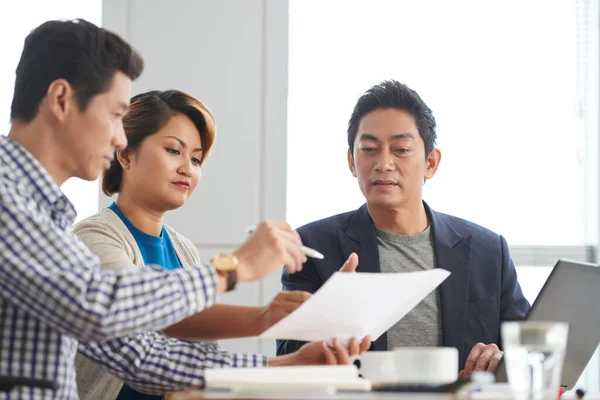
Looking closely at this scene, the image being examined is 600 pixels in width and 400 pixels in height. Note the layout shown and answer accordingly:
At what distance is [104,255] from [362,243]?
0.82 meters

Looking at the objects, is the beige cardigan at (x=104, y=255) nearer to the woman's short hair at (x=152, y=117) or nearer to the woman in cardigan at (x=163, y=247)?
the woman in cardigan at (x=163, y=247)

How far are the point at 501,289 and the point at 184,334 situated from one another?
39.6 inches

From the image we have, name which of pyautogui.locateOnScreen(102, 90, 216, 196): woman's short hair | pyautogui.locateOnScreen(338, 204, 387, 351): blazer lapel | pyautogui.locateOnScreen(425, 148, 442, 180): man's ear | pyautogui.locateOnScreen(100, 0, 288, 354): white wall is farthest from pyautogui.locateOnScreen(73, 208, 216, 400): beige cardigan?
pyautogui.locateOnScreen(100, 0, 288, 354): white wall

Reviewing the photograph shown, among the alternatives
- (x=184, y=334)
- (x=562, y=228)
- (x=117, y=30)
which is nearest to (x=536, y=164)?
(x=562, y=228)

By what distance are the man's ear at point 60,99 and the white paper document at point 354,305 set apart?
1.82 ft

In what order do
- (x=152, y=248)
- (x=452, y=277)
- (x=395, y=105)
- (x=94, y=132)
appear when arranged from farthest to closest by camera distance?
(x=395, y=105) < (x=452, y=277) < (x=152, y=248) < (x=94, y=132)

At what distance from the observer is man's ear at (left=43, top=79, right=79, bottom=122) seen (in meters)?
1.47

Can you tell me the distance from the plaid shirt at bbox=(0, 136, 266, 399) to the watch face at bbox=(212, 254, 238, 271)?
0.11ft

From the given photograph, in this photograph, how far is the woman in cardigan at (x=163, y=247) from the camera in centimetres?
155

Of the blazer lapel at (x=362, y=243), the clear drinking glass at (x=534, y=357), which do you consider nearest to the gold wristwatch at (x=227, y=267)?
the clear drinking glass at (x=534, y=357)

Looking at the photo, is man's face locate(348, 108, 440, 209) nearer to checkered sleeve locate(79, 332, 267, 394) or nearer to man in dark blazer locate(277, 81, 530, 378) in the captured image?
man in dark blazer locate(277, 81, 530, 378)

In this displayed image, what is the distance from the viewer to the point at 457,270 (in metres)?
2.44

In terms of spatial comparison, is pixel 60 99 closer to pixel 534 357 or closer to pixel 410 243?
pixel 534 357

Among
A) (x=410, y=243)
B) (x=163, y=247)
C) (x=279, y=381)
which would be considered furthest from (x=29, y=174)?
(x=410, y=243)
